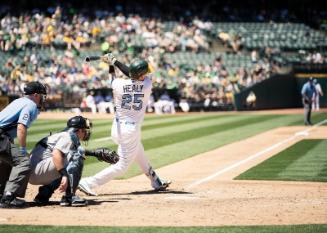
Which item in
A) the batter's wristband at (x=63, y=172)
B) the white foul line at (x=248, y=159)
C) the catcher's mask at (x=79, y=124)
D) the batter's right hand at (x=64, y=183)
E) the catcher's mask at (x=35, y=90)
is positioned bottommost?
the white foul line at (x=248, y=159)

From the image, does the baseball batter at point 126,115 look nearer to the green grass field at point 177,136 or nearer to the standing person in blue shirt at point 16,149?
the standing person in blue shirt at point 16,149

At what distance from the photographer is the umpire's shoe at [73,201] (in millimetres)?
8758

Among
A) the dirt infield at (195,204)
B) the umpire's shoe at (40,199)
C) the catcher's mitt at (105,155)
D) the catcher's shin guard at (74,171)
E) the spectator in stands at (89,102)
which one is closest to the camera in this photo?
the dirt infield at (195,204)

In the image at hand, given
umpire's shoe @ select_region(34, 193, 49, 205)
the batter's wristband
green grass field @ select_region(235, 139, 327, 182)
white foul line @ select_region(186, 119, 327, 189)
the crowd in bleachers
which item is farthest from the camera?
the crowd in bleachers

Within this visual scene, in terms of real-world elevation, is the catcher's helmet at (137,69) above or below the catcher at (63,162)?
above

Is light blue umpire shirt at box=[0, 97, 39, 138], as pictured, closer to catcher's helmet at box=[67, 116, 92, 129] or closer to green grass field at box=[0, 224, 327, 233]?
catcher's helmet at box=[67, 116, 92, 129]

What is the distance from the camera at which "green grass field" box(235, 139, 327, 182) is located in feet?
39.6

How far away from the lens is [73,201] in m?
8.76

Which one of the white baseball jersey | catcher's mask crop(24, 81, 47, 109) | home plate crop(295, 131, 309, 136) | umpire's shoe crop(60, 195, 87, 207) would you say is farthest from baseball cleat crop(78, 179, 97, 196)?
home plate crop(295, 131, 309, 136)

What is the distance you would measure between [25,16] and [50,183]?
117ft

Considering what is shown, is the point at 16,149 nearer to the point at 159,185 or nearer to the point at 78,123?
the point at 78,123

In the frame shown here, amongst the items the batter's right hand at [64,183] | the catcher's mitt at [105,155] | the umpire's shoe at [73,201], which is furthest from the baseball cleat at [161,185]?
the batter's right hand at [64,183]

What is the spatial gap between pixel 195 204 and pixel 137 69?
2.05 meters

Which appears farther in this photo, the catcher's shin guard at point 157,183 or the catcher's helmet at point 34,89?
the catcher's shin guard at point 157,183
